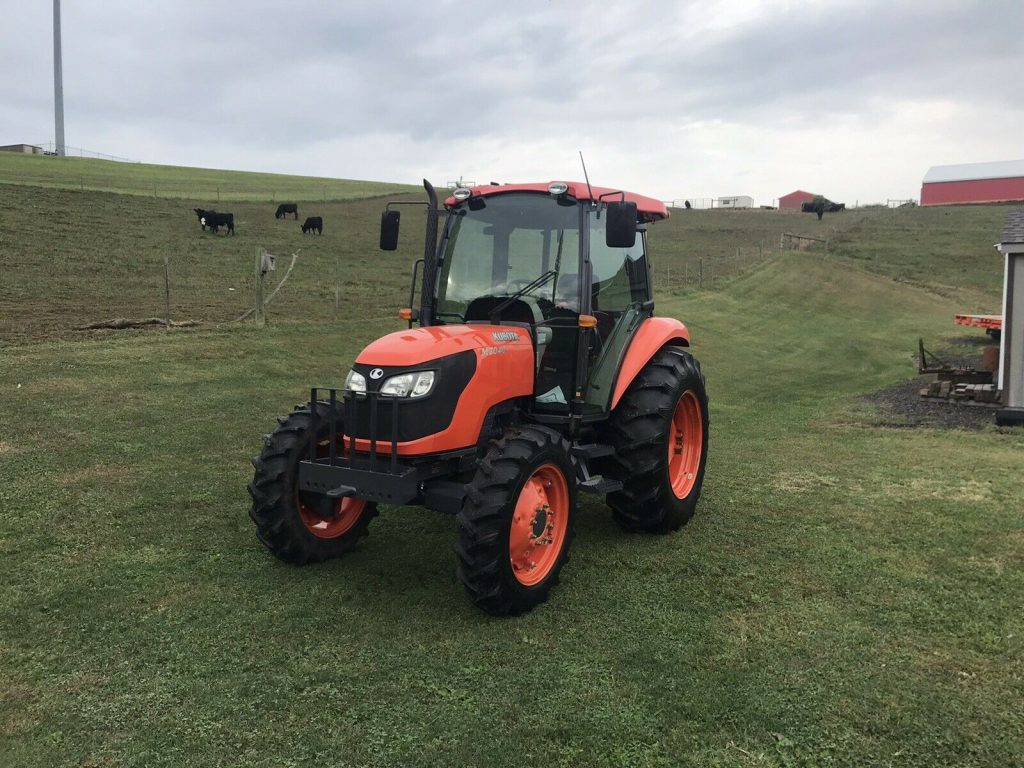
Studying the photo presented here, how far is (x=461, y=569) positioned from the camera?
399 centimetres

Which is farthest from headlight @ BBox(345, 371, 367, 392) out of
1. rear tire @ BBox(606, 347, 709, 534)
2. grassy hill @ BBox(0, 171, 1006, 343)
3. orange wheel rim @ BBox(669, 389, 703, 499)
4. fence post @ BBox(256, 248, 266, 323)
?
fence post @ BBox(256, 248, 266, 323)

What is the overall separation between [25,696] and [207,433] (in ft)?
15.0

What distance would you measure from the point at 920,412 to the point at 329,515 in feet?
32.6

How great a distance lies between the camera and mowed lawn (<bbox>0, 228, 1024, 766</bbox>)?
10.1ft

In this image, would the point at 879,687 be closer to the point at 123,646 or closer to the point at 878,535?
the point at 878,535

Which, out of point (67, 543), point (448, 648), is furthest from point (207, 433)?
point (448, 648)

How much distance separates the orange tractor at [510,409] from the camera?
4156 mm

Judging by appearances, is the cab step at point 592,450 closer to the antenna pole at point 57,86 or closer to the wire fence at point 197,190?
the wire fence at point 197,190

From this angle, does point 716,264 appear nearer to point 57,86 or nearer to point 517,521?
point 517,521

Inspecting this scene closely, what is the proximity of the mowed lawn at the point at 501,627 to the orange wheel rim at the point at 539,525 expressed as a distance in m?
0.23

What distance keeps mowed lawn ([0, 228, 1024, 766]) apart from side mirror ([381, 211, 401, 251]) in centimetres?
200

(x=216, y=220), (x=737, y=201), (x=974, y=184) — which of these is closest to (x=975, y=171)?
(x=974, y=184)

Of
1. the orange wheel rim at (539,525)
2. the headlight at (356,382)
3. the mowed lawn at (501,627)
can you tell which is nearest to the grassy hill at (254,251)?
the mowed lawn at (501,627)

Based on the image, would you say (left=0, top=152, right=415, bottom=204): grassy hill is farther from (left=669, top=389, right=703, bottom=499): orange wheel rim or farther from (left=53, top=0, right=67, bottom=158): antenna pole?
(left=669, top=389, right=703, bottom=499): orange wheel rim
